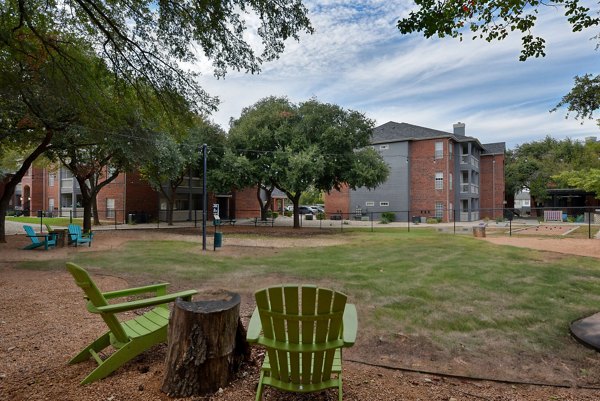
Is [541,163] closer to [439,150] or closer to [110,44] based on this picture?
[439,150]

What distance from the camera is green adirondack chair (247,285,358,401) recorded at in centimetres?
271

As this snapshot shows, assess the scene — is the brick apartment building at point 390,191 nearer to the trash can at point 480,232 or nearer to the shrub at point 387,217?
the shrub at point 387,217

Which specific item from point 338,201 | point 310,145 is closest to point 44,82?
point 310,145

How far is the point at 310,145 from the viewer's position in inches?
952

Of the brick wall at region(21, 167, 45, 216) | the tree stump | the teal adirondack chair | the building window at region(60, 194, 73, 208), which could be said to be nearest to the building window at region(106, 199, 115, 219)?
the building window at region(60, 194, 73, 208)

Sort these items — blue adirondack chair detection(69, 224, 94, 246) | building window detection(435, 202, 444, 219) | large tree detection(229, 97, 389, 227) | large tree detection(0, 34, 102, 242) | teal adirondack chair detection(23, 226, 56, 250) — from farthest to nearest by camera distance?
building window detection(435, 202, 444, 219) < large tree detection(229, 97, 389, 227) < blue adirondack chair detection(69, 224, 94, 246) < teal adirondack chair detection(23, 226, 56, 250) < large tree detection(0, 34, 102, 242)

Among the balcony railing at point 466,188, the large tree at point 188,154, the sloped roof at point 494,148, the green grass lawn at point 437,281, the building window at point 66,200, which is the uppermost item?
the sloped roof at point 494,148

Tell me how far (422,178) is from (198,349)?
4100 cm

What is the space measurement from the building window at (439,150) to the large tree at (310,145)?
16.7m

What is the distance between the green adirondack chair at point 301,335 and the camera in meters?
2.71

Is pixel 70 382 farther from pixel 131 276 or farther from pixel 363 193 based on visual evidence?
pixel 363 193

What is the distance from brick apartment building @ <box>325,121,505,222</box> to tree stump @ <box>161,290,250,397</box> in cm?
3573

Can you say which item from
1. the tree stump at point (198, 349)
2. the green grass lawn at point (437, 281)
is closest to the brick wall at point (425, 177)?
the green grass lawn at point (437, 281)

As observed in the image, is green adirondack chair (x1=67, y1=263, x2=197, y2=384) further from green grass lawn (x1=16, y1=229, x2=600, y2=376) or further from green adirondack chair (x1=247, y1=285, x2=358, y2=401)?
green grass lawn (x1=16, y1=229, x2=600, y2=376)
